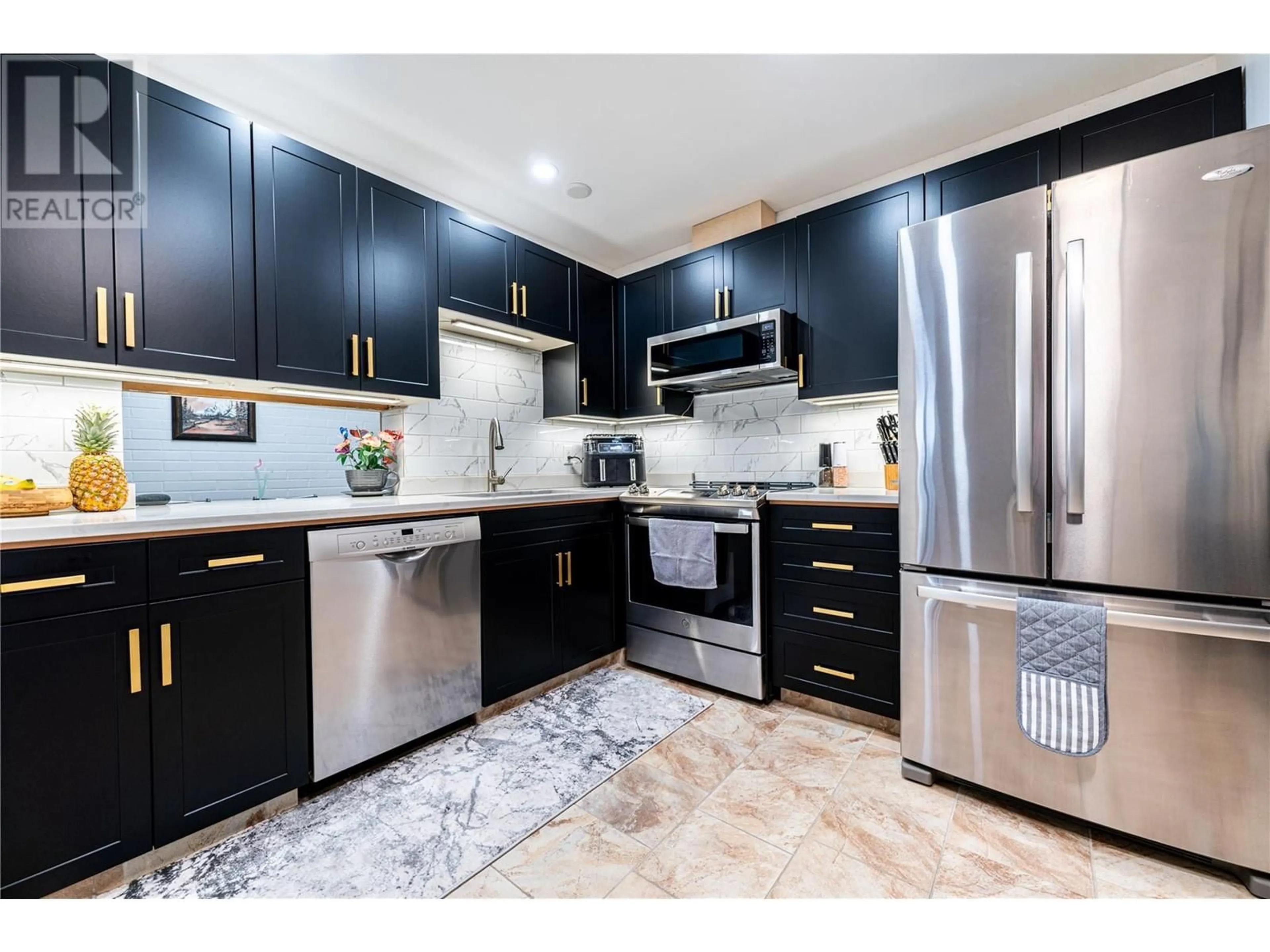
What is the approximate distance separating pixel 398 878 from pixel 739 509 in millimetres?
1791

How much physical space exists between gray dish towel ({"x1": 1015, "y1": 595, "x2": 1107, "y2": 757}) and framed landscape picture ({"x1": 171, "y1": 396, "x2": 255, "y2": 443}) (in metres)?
2.99

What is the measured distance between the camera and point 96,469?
1617mm

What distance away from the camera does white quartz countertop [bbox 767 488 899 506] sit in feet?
6.68

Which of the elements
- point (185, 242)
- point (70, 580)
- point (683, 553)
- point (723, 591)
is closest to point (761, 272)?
point (683, 553)

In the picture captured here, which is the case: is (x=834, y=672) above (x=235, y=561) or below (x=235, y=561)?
below

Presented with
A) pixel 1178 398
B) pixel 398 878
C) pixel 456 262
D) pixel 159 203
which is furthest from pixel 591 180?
pixel 398 878

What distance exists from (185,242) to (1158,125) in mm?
3449

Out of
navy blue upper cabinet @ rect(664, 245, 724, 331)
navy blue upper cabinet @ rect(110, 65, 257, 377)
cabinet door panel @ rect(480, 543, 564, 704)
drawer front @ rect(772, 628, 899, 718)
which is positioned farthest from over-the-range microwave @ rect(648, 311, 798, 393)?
navy blue upper cabinet @ rect(110, 65, 257, 377)

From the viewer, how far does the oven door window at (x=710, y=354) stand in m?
2.69

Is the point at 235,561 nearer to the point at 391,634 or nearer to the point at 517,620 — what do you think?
the point at 391,634

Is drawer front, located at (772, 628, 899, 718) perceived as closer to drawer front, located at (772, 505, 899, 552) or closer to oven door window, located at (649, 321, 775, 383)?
drawer front, located at (772, 505, 899, 552)

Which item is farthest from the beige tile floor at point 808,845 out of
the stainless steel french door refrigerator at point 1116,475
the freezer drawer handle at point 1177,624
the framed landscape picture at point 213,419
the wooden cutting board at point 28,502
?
the framed landscape picture at point 213,419

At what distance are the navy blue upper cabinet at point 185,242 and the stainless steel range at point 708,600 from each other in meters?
1.88

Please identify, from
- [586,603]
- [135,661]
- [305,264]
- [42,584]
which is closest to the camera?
[42,584]
